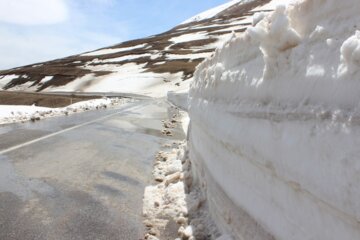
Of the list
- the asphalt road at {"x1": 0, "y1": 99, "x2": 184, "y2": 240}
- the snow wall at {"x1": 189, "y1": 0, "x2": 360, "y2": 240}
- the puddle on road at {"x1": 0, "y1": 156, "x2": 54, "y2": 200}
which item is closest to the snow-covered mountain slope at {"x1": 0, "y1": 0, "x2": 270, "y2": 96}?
the asphalt road at {"x1": 0, "y1": 99, "x2": 184, "y2": 240}

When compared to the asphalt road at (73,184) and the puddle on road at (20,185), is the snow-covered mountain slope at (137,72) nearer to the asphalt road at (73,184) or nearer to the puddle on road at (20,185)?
the asphalt road at (73,184)

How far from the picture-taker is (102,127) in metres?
14.3

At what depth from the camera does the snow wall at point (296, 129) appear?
2.12 m

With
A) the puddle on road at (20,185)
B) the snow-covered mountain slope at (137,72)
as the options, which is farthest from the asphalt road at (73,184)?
the snow-covered mountain slope at (137,72)

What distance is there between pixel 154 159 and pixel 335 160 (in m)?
6.97

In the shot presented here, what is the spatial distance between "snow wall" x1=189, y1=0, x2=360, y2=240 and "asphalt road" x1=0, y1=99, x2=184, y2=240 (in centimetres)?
148

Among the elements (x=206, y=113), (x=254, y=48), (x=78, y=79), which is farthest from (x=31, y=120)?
(x=78, y=79)

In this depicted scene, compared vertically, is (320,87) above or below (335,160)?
above

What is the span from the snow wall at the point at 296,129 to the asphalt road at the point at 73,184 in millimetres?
1483

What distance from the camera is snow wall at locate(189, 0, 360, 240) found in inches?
83.3

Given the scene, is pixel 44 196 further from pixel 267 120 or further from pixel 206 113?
pixel 267 120

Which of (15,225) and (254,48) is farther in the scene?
(15,225)

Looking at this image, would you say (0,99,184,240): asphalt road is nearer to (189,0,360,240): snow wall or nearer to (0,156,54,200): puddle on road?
(0,156,54,200): puddle on road

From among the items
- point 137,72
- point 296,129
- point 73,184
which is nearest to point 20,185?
point 73,184
